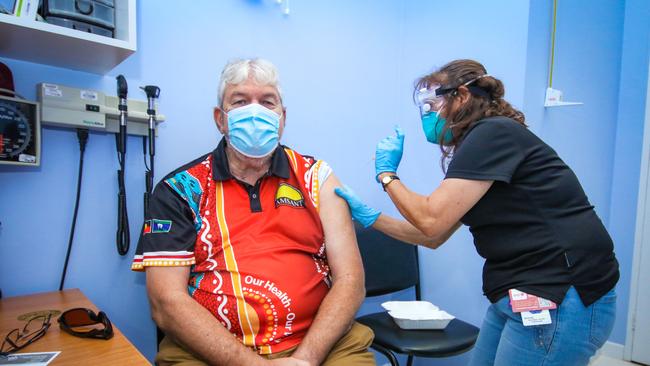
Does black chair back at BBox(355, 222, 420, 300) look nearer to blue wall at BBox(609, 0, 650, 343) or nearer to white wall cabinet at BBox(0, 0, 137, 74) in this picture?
white wall cabinet at BBox(0, 0, 137, 74)

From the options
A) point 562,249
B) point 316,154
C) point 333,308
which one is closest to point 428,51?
point 316,154

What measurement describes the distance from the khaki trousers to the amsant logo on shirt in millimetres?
470

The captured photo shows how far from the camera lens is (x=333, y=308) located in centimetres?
121

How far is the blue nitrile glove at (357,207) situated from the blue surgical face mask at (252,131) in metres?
0.31

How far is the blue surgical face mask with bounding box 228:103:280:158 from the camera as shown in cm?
127

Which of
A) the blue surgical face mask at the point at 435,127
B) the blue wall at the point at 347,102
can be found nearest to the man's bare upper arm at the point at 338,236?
the blue surgical face mask at the point at 435,127

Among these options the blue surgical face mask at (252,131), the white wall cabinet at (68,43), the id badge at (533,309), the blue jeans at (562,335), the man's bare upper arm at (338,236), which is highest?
the white wall cabinet at (68,43)

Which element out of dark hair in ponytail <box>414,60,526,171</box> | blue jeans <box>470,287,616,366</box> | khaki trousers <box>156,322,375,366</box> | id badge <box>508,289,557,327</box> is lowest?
khaki trousers <box>156,322,375,366</box>

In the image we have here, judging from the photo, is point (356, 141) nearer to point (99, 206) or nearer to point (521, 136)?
point (521, 136)

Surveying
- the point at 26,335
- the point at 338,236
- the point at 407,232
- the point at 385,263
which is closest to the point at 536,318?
the point at 407,232

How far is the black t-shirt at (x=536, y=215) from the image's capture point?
1041 mm

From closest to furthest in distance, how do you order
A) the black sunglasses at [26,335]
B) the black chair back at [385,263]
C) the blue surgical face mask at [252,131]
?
1. the black sunglasses at [26,335]
2. the blue surgical face mask at [252,131]
3. the black chair back at [385,263]

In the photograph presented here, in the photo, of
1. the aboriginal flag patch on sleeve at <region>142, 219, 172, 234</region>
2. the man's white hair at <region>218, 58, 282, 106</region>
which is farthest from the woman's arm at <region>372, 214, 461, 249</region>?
the aboriginal flag patch on sleeve at <region>142, 219, 172, 234</region>

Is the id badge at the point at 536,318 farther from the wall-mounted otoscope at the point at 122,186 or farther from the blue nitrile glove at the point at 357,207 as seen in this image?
the wall-mounted otoscope at the point at 122,186
